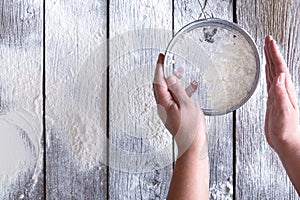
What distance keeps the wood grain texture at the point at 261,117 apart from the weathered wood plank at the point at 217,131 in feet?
0.06

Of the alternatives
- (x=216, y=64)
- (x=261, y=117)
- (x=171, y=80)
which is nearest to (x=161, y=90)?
(x=171, y=80)

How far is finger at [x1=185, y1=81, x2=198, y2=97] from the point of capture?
3.11 ft

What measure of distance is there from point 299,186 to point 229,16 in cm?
38

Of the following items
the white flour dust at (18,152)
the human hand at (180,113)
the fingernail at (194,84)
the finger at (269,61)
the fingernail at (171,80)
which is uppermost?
the finger at (269,61)

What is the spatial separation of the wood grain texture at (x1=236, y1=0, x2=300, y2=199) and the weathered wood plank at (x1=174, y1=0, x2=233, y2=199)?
0.02 metres

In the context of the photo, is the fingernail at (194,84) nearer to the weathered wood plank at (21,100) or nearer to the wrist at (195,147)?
the wrist at (195,147)

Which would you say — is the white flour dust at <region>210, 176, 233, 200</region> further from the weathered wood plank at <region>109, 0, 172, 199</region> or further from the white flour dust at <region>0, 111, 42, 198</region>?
the white flour dust at <region>0, 111, 42, 198</region>

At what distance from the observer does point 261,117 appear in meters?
1.08

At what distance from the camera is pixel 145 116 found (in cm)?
105

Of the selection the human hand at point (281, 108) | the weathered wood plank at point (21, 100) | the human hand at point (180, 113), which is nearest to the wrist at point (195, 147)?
the human hand at point (180, 113)

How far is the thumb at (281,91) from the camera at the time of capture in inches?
34.1

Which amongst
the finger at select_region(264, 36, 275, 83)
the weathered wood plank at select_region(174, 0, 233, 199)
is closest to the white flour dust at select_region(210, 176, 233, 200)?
the weathered wood plank at select_region(174, 0, 233, 199)

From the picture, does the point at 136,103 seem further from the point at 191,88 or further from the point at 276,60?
the point at 276,60

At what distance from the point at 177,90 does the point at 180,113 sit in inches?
1.4
